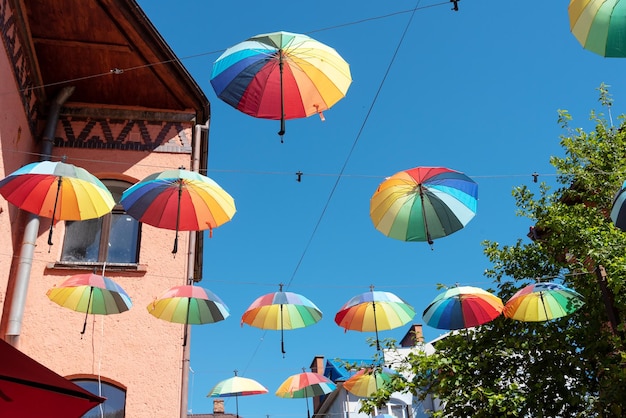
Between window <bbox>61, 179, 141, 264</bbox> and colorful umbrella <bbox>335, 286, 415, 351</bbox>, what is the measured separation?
12.5 feet

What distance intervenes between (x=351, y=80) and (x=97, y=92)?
259 inches

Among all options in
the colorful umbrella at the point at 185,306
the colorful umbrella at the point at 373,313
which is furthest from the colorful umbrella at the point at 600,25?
the colorful umbrella at the point at 185,306

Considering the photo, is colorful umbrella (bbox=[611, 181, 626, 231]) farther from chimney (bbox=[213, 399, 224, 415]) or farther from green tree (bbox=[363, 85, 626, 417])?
chimney (bbox=[213, 399, 224, 415])

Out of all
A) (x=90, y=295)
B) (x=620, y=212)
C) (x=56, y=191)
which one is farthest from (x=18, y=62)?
(x=620, y=212)

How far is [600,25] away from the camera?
5582 mm

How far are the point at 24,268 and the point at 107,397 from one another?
2.45 metres

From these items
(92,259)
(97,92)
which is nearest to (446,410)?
(92,259)

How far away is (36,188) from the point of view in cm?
773

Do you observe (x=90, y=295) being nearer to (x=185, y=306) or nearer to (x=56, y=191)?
(x=185, y=306)

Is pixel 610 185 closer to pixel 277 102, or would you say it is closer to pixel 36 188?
pixel 277 102

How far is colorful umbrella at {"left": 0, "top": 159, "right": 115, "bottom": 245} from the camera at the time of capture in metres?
7.56

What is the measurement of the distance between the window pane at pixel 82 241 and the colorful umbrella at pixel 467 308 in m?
6.15

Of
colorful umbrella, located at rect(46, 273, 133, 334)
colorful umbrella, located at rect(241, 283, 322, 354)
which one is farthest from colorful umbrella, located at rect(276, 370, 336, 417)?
colorful umbrella, located at rect(46, 273, 133, 334)

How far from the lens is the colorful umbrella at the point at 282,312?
33.8 feet
